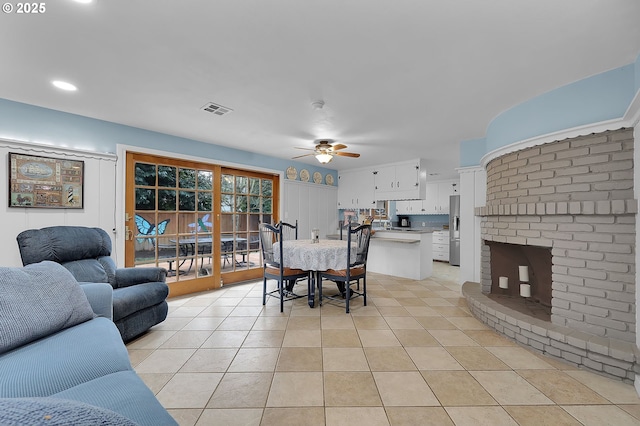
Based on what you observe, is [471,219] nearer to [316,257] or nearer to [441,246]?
[316,257]

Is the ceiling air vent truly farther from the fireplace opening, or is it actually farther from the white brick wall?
the fireplace opening

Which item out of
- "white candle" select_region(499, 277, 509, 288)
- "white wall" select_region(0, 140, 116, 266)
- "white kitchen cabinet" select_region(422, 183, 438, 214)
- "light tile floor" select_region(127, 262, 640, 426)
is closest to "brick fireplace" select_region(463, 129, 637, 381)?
"light tile floor" select_region(127, 262, 640, 426)

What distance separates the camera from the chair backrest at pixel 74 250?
228cm

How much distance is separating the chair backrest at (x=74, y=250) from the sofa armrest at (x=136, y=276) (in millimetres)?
57

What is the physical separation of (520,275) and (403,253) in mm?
2207

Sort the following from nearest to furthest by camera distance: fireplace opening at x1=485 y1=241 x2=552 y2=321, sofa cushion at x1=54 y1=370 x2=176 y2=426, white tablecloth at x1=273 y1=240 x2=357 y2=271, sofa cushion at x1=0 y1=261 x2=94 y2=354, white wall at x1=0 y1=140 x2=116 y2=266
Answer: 1. sofa cushion at x1=54 y1=370 x2=176 y2=426
2. sofa cushion at x1=0 y1=261 x2=94 y2=354
3. white wall at x1=0 y1=140 x2=116 y2=266
4. fireplace opening at x1=485 y1=241 x2=552 y2=321
5. white tablecloth at x1=273 y1=240 x2=357 y2=271

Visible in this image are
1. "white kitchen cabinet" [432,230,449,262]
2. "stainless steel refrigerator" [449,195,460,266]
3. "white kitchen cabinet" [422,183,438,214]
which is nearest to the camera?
"stainless steel refrigerator" [449,195,460,266]

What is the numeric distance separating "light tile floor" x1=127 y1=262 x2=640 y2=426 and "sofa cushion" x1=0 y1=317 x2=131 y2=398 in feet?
1.90

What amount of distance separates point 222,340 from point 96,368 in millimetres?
1396

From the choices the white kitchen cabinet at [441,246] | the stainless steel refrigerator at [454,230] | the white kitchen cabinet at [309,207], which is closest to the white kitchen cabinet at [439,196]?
the stainless steel refrigerator at [454,230]

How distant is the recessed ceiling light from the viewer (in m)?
2.31

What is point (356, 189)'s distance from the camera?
20.1ft

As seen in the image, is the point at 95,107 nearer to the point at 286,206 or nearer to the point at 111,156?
the point at 111,156

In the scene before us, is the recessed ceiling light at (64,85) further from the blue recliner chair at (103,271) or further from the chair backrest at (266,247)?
the chair backrest at (266,247)
